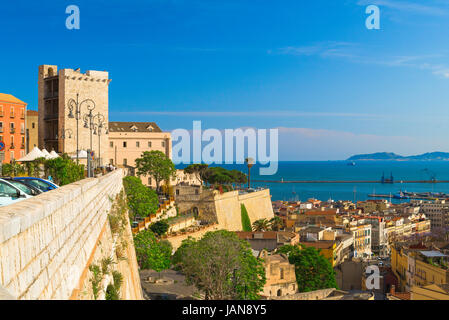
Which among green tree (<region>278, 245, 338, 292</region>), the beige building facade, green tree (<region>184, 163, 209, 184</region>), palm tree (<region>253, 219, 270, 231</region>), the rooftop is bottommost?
green tree (<region>278, 245, 338, 292</region>)

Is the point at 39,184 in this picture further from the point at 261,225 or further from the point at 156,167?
the point at 261,225

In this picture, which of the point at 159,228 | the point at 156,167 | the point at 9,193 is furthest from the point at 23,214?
the point at 156,167

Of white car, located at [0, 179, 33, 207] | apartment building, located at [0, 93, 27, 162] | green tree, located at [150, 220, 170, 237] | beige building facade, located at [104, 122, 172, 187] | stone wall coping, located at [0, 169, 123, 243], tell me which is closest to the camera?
stone wall coping, located at [0, 169, 123, 243]

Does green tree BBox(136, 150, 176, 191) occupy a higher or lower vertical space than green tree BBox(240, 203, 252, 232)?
higher

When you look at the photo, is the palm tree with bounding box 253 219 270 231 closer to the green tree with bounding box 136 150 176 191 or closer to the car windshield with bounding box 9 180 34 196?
the green tree with bounding box 136 150 176 191

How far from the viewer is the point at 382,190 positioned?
187000 mm

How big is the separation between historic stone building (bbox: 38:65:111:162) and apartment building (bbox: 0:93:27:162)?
237cm

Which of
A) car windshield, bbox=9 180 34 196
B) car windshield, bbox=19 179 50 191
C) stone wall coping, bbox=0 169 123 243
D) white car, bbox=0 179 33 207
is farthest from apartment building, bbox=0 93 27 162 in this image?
stone wall coping, bbox=0 169 123 243

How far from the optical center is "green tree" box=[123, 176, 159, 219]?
3888 cm

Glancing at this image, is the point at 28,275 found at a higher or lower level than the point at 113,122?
lower

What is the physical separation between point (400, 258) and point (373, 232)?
32.1m
